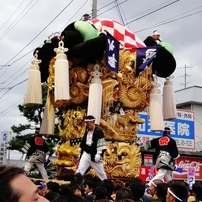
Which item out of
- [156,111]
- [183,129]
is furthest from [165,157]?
[183,129]

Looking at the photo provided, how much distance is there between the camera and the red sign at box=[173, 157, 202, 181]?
623 inches

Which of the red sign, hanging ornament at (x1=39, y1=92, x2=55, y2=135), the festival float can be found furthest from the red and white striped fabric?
the red sign

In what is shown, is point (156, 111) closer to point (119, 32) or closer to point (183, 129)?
point (119, 32)

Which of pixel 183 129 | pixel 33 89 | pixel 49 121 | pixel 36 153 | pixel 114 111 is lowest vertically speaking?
pixel 36 153

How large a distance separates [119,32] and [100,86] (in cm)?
162

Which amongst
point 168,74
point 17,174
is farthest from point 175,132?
point 17,174

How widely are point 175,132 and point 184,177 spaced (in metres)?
2.57

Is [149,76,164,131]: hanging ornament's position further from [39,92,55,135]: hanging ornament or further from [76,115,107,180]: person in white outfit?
[39,92,55,135]: hanging ornament

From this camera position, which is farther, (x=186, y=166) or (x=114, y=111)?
(x=186, y=166)

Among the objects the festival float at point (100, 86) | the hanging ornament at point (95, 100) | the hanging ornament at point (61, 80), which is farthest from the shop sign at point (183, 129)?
the hanging ornament at point (61, 80)

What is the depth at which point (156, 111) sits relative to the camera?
8.12 metres

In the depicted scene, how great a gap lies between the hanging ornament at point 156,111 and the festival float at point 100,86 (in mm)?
47

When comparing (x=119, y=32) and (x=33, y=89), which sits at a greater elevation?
(x=119, y=32)

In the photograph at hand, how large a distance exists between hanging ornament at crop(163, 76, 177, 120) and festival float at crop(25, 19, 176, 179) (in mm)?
279
